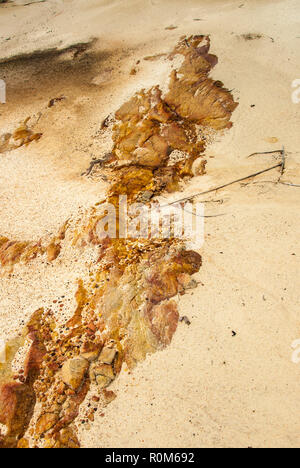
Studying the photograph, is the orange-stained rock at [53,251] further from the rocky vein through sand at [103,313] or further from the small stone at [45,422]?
the small stone at [45,422]

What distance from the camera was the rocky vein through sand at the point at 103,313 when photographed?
293 cm

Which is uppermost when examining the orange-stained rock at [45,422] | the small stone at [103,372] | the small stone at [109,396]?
the small stone at [103,372]

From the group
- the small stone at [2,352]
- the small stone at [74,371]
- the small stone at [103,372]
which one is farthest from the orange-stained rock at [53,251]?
the small stone at [103,372]

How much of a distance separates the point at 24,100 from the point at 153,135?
418 centimetres

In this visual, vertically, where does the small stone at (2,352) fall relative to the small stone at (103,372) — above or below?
above

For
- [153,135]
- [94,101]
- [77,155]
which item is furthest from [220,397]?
[94,101]

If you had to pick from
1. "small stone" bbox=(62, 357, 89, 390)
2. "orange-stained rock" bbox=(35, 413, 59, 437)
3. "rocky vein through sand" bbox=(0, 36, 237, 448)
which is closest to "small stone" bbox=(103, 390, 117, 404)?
"rocky vein through sand" bbox=(0, 36, 237, 448)

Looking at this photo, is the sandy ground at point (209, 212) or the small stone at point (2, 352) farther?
the small stone at point (2, 352)

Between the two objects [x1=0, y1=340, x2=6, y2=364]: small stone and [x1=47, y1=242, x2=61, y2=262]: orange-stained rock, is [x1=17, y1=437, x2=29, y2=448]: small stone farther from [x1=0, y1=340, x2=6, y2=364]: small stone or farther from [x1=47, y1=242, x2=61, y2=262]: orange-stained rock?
[x1=47, y1=242, x2=61, y2=262]: orange-stained rock

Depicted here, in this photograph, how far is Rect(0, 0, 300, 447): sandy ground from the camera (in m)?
2.77

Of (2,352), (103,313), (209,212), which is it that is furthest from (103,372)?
(209,212)

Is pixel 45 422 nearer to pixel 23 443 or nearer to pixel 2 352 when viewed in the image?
pixel 23 443

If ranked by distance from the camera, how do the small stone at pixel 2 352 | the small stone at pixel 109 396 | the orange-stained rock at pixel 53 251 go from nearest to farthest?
the small stone at pixel 109 396 < the small stone at pixel 2 352 < the orange-stained rock at pixel 53 251
